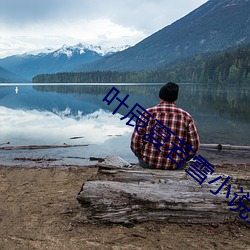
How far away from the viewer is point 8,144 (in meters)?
18.8

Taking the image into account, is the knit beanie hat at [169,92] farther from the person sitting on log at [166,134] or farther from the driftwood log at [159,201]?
the driftwood log at [159,201]

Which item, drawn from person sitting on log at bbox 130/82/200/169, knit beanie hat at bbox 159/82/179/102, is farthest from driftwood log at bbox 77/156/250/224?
knit beanie hat at bbox 159/82/179/102

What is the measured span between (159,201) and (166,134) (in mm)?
1262

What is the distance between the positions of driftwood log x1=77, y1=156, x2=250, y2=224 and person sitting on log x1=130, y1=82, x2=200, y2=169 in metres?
0.49

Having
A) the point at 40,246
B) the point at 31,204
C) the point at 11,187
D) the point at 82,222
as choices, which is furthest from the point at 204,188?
the point at 11,187

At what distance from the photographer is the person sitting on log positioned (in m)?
5.86

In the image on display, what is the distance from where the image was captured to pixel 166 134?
5.90 m

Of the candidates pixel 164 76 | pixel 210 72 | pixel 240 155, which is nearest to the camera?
pixel 240 155

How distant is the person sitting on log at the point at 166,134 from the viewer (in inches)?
231

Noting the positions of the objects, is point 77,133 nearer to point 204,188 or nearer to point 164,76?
point 204,188

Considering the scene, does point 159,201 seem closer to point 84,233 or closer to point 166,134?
point 166,134

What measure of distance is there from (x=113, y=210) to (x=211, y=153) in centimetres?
1183

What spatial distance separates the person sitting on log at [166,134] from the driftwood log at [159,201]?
0.49m

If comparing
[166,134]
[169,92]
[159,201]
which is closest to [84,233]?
[159,201]
